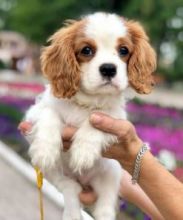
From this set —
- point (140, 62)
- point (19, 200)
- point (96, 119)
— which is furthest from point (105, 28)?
point (19, 200)

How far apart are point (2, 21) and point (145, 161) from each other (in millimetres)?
96158

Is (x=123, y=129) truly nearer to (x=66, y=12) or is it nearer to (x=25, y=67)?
(x=66, y=12)

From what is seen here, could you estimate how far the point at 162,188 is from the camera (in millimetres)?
3922

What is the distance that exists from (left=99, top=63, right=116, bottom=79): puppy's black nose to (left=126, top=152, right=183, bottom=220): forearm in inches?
21.8

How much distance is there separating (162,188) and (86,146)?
526mm

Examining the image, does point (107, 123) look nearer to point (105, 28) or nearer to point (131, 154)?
point (131, 154)

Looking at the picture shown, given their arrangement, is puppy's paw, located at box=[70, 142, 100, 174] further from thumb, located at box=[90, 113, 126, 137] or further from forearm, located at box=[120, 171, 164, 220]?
forearm, located at box=[120, 171, 164, 220]

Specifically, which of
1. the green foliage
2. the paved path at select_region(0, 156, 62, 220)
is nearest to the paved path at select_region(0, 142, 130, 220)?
the paved path at select_region(0, 156, 62, 220)

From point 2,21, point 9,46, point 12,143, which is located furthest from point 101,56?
point 2,21

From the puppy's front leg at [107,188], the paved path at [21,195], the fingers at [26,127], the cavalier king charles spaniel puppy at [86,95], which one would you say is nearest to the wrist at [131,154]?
the cavalier king charles spaniel puppy at [86,95]

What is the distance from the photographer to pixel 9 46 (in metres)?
81.2

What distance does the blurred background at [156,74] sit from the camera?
11610 millimetres

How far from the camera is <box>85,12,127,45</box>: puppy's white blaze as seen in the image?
3805 millimetres

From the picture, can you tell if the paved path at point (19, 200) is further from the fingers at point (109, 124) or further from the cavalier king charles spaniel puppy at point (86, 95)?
the fingers at point (109, 124)
